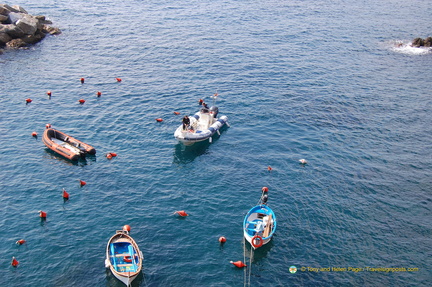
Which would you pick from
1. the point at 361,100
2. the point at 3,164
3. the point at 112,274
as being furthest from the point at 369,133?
the point at 3,164

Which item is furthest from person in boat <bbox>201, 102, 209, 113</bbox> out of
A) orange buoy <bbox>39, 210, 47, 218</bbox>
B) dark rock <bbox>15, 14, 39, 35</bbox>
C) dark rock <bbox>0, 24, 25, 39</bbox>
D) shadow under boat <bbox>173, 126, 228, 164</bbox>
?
dark rock <bbox>0, 24, 25, 39</bbox>

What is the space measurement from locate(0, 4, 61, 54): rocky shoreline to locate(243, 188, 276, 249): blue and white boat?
207 feet

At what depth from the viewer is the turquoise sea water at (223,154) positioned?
3900cm

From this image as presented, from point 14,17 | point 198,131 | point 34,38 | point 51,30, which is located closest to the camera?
point 198,131

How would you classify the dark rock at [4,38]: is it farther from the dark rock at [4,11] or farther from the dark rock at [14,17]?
the dark rock at [4,11]

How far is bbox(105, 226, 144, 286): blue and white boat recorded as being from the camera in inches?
1398

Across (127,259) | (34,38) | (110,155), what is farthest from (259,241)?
(34,38)

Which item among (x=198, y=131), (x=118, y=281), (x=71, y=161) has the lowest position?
(x=118, y=281)

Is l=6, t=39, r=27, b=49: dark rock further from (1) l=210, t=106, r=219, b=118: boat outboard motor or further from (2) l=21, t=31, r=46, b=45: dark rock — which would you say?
(1) l=210, t=106, r=219, b=118: boat outboard motor

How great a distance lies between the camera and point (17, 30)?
8244 centimetres

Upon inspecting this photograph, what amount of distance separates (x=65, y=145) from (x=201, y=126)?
62.3 feet

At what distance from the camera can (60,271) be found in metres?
37.0

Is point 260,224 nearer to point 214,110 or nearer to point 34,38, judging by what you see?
point 214,110

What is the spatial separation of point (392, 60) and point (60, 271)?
7264 cm
